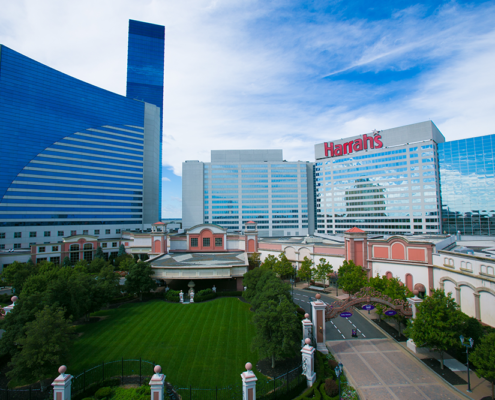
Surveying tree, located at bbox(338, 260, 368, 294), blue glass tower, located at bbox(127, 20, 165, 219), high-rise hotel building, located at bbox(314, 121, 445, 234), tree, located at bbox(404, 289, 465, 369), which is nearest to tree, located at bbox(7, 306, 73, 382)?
tree, located at bbox(404, 289, 465, 369)

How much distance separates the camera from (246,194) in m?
116

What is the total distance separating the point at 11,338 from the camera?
2159cm

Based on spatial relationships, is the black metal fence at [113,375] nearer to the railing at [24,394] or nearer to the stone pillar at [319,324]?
the railing at [24,394]

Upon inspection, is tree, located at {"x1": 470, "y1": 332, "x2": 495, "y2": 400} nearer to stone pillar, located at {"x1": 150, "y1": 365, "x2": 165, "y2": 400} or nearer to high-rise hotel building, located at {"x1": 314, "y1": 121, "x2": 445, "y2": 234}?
stone pillar, located at {"x1": 150, "y1": 365, "x2": 165, "y2": 400}

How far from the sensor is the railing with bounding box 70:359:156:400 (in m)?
18.8

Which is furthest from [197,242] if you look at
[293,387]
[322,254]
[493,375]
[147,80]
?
[147,80]

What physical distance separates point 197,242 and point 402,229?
73.9 metres

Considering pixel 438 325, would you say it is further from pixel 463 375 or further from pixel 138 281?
pixel 138 281

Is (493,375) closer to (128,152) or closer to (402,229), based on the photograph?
(402,229)

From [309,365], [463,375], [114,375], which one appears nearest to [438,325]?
[463,375]

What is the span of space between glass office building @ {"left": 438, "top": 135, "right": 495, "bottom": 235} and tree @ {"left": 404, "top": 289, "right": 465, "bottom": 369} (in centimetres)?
8391

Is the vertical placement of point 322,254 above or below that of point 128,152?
below

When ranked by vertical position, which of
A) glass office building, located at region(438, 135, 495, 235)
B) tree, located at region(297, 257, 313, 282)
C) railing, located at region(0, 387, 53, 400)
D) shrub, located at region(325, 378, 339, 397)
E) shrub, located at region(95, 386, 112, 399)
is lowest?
railing, located at region(0, 387, 53, 400)

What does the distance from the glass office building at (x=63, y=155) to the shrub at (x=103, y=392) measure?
79.6 metres
